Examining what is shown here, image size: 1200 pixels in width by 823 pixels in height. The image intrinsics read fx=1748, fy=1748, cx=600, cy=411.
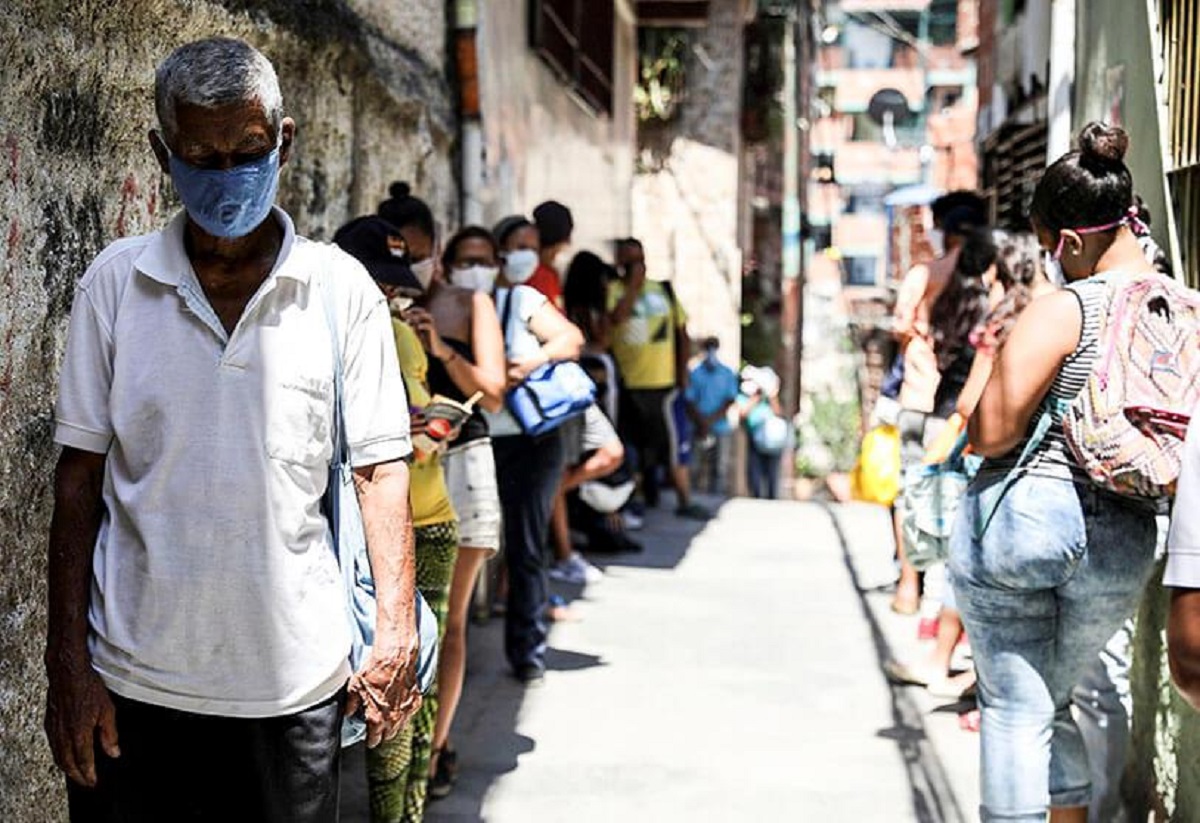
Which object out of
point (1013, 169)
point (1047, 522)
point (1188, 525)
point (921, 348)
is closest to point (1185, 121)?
point (1047, 522)

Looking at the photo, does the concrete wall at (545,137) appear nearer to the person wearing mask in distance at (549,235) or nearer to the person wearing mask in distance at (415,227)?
the person wearing mask in distance at (549,235)

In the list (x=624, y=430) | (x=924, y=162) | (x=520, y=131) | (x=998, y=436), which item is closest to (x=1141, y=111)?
(x=998, y=436)

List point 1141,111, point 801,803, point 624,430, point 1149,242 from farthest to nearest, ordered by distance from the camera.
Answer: point 624,430, point 801,803, point 1141,111, point 1149,242

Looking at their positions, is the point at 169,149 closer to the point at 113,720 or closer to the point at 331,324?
the point at 331,324

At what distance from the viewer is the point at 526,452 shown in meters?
6.30

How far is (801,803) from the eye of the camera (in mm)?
5371

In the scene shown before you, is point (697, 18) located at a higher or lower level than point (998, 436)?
higher

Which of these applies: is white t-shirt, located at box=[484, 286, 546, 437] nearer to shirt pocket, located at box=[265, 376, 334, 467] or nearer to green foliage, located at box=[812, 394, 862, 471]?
shirt pocket, located at box=[265, 376, 334, 467]

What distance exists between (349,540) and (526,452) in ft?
11.2

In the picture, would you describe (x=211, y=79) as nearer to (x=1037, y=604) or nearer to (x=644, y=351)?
(x=1037, y=604)

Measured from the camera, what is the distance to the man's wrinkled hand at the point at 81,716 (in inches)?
106

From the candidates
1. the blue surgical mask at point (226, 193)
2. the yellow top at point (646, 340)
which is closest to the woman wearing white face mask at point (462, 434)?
the blue surgical mask at point (226, 193)

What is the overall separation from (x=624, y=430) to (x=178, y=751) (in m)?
8.60

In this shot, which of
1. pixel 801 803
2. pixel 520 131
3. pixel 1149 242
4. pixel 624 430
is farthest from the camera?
pixel 624 430
